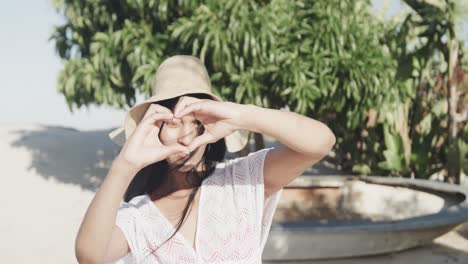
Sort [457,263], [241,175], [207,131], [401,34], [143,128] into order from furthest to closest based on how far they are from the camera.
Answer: [401,34] < [457,263] < [241,175] < [207,131] < [143,128]

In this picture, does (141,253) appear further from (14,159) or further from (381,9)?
(14,159)

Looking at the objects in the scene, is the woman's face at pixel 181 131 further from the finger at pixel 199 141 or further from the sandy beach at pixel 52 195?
the sandy beach at pixel 52 195

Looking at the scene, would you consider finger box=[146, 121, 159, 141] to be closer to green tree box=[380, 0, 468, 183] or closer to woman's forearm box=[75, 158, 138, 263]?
woman's forearm box=[75, 158, 138, 263]

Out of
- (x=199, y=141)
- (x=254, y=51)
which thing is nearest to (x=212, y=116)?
(x=199, y=141)

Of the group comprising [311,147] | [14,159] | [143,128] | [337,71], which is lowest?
[14,159]

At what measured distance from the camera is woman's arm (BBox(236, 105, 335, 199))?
5.61ft

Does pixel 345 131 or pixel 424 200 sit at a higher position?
pixel 424 200

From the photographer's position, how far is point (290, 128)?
5.72 feet

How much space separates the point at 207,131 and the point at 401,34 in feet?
27.1

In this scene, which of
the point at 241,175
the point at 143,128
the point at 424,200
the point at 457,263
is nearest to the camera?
the point at 143,128

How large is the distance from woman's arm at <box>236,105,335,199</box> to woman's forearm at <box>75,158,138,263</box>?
398 millimetres

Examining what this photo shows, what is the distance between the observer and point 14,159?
13.3 metres

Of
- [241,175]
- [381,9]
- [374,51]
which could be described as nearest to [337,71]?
[374,51]

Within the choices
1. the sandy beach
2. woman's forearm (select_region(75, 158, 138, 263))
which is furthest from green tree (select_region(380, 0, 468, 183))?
woman's forearm (select_region(75, 158, 138, 263))
